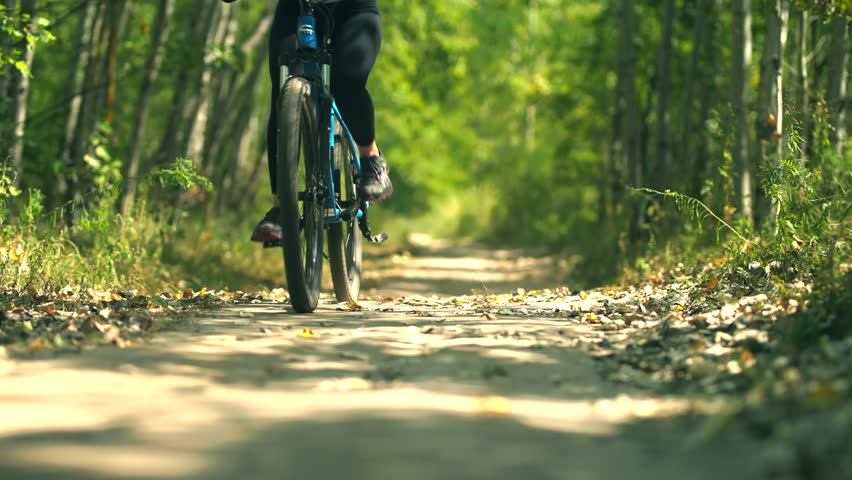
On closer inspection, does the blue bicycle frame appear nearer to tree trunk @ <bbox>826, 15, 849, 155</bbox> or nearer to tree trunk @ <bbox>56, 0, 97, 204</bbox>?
tree trunk @ <bbox>826, 15, 849, 155</bbox>

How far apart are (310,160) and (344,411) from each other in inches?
123

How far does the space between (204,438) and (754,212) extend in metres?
8.23

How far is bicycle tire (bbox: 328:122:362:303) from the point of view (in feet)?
24.6

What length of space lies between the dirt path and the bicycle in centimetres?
59

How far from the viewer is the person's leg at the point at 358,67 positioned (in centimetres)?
710

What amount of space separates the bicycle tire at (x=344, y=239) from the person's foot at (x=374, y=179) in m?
0.12

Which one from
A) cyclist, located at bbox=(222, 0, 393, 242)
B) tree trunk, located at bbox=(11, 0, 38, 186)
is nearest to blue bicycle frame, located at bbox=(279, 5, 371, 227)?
cyclist, located at bbox=(222, 0, 393, 242)

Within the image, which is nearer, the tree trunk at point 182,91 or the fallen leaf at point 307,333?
the fallen leaf at point 307,333

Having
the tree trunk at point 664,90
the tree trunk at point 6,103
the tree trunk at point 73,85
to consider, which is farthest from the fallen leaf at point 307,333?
the tree trunk at point 664,90

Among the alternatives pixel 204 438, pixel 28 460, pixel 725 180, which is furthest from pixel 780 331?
pixel 725 180

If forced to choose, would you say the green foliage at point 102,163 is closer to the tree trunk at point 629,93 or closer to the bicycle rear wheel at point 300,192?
the bicycle rear wheel at point 300,192

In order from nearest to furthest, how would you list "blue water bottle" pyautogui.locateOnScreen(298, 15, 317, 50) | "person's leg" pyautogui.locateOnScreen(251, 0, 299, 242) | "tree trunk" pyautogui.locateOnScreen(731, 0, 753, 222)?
Result: "blue water bottle" pyautogui.locateOnScreen(298, 15, 317, 50) < "person's leg" pyautogui.locateOnScreen(251, 0, 299, 242) < "tree trunk" pyautogui.locateOnScreen(731, 0, 753, 222)

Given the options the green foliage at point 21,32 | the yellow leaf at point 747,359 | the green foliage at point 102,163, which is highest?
the green foliage at point 21,32

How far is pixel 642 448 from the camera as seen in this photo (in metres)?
3.59
